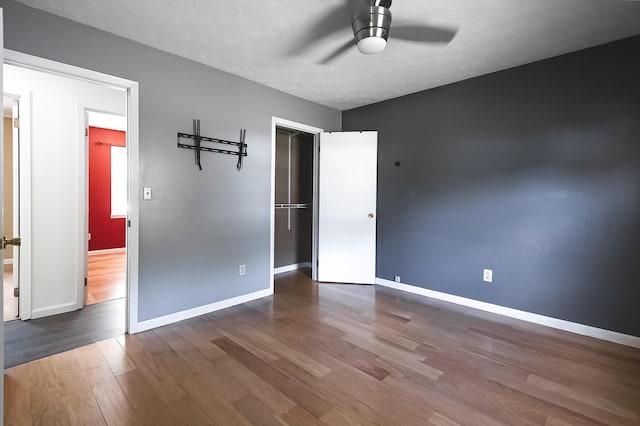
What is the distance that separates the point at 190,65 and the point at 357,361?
301cm

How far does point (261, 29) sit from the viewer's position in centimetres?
228

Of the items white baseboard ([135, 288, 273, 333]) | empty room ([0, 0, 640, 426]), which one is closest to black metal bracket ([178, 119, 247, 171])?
empty room ([0, 0, 640, 426])

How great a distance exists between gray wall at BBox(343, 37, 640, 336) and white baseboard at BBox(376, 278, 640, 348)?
58mm

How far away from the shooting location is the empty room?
1.83 meters

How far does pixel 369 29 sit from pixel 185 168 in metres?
2.00

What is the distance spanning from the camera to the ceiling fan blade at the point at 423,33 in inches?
87.7

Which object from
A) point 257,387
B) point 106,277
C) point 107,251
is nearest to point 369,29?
point 257,387

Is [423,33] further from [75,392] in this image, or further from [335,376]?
[75,392]

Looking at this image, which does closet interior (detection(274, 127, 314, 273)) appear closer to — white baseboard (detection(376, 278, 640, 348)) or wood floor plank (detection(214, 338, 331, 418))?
white baseboard (detection(376, 278, 640, 348))

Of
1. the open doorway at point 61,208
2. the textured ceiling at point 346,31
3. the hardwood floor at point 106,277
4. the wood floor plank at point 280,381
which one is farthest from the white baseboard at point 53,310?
the textured ceiling at point 346,31

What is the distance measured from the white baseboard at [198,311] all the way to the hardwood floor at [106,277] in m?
1.13

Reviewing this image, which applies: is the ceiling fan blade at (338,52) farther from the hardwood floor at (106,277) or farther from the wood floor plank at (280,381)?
the hardwood floor at (106,277)

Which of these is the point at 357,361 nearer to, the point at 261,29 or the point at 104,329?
the point at 104,329

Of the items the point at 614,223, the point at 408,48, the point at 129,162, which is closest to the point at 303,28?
the point at 408,48
